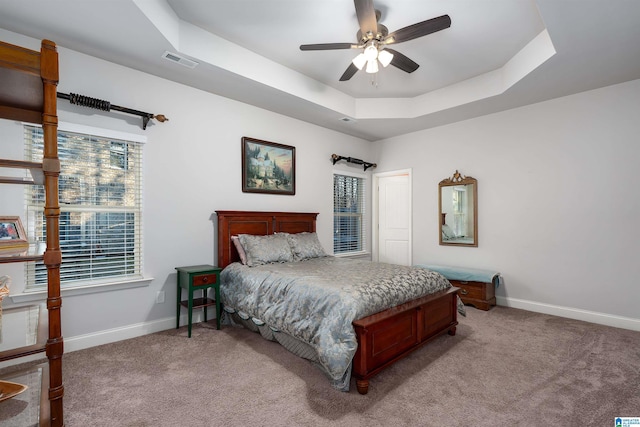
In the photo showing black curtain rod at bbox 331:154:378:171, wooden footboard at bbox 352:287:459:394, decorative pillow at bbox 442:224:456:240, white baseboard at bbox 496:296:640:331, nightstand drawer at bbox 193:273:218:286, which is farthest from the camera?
black curtain rod at bbox 331:154:378:171

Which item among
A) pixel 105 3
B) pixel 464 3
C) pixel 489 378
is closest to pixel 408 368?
pixel 489 378

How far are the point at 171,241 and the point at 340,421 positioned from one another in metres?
2.63

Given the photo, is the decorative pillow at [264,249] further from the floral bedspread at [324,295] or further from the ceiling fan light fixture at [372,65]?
the ceiling fan light fixture at [372,65]

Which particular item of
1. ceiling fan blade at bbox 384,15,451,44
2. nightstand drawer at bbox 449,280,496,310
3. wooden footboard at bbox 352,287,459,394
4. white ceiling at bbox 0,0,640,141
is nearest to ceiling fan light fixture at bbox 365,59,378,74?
ceiling fan blade at bbox 384,15,451,44

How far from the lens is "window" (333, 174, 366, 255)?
5.59 m

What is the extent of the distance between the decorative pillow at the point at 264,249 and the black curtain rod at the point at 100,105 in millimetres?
1617

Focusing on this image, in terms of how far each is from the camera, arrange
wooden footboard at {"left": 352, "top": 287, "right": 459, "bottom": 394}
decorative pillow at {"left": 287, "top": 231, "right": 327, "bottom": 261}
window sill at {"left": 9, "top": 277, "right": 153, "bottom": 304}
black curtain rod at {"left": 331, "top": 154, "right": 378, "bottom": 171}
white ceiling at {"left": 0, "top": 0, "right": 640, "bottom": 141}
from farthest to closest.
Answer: black curtain rod at {"left": 331, "top": 154, "right": 378, "bottom": 171} → decorative pillow at {"left": 287, "top": 231, "right": 327, "bottom": 261} → window sill at {"left": 9, "top": 277, "right": 153, "bottom": 304} → white ceiling at {"left": 0, "top": 0, "right": 640, "bottom": 141} → wooden footboard at {"left": 352, "top": 287, "right": 459, "bottom": 394}

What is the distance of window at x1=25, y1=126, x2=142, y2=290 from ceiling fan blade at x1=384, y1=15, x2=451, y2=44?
279cm

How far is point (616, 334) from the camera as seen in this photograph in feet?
10.9

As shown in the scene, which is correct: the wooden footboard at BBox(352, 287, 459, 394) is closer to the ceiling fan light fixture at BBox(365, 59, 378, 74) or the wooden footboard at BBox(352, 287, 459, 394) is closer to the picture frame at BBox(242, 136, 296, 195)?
the ceiling fan light fixture at BBox(365, 59, 378, 74)

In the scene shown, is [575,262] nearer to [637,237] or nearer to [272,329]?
[637,237]

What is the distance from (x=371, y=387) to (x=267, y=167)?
312 centimetres

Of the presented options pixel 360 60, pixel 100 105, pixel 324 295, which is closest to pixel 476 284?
pixel 324 295

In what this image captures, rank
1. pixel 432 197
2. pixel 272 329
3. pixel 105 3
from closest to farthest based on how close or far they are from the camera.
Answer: pixel 105 3 < pixel 272 329 < pixel 432 197
